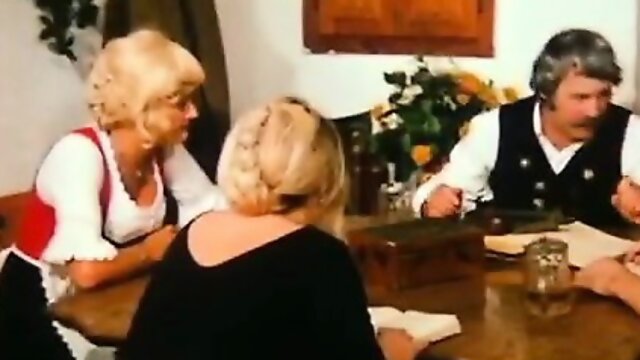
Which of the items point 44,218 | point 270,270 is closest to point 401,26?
point 44,218

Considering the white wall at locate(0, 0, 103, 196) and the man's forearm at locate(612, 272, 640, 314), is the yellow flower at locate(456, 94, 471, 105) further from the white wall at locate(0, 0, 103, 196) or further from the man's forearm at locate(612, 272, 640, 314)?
the man's forearm at locate(612, 272, 640, 314)

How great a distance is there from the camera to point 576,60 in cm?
275

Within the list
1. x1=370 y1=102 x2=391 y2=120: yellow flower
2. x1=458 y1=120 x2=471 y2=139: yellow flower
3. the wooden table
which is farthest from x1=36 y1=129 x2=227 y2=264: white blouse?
x1=370 y1=102 x2=391 y2=120: yellow flower

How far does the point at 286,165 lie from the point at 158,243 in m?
0.60

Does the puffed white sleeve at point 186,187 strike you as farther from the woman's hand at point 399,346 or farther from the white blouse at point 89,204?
the woman's hand at point 399,346

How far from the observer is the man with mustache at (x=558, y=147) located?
275 centimetres

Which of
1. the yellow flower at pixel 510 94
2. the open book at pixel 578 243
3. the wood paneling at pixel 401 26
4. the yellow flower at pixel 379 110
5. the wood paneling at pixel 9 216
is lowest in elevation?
the wood paneling at pixel 9 216

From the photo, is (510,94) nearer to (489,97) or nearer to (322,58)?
(489,97)

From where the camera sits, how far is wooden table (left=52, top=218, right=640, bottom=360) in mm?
1809

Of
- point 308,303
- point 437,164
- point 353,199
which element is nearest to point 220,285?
point 308,303

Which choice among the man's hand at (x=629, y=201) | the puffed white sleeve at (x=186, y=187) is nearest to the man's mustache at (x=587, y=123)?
the man's hand at (x=629, y=201)

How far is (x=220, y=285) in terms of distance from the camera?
A: 1.69 metres

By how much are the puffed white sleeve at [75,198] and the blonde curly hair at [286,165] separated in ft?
1.66

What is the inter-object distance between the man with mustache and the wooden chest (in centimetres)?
51
